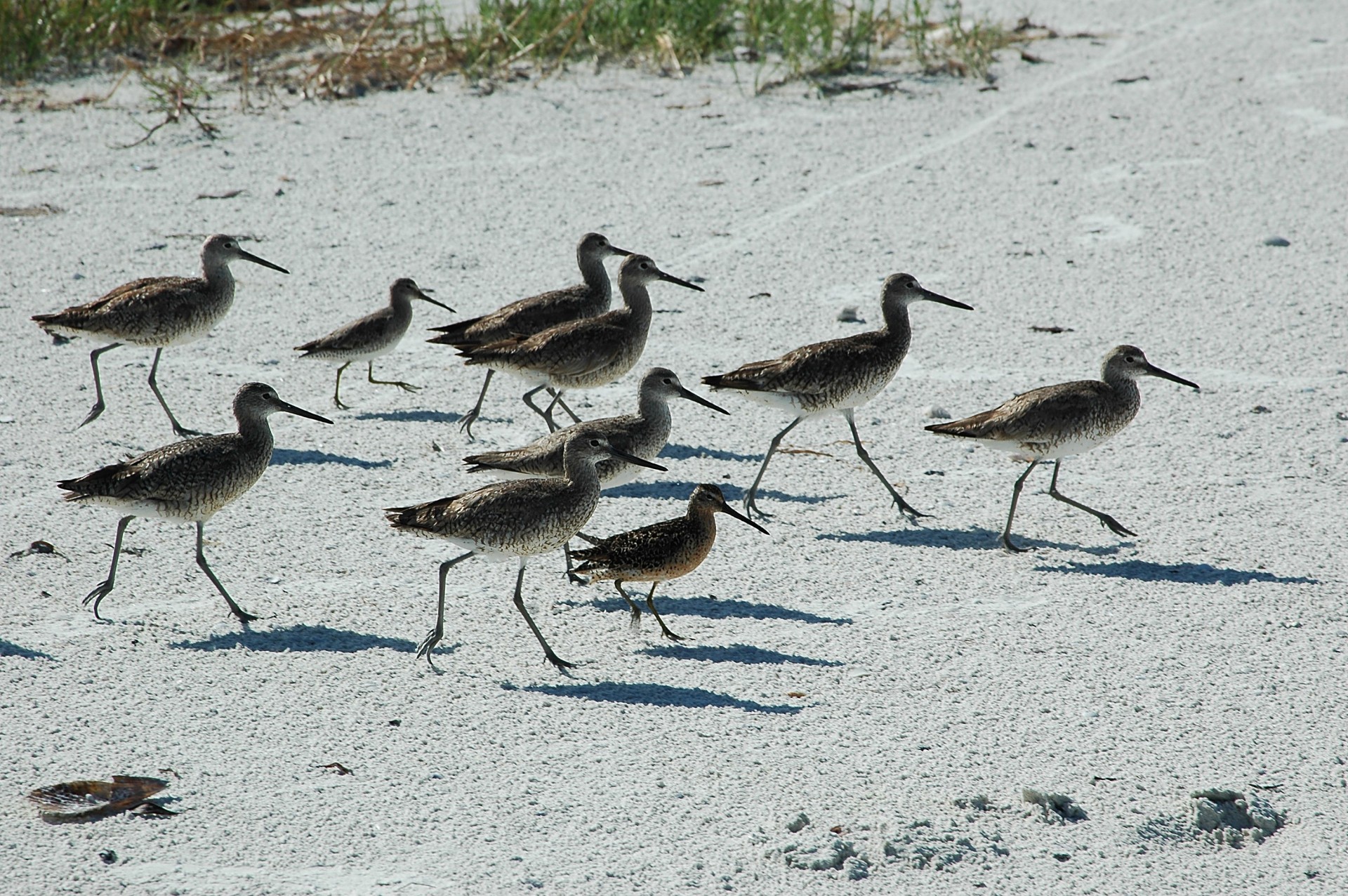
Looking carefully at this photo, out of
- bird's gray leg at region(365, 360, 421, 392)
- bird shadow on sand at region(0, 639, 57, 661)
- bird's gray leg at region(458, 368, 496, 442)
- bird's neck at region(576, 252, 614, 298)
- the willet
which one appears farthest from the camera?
bird's neck at region(576, 252, 614, 298)

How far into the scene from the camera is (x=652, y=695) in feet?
17.5

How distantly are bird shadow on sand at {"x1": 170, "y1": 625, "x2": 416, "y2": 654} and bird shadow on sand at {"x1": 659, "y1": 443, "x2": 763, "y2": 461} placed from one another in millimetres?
2459

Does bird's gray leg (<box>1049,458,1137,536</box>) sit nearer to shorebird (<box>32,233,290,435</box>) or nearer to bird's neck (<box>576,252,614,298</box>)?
bird's neck (<box>576,252,614,298</box>)

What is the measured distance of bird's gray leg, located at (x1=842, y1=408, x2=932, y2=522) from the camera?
23.0ft

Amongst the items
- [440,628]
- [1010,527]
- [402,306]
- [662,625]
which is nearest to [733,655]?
[662,625]

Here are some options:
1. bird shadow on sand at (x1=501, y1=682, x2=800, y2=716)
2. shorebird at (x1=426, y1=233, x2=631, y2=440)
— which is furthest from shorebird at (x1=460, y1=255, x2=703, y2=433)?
bird shadow on sand at (x1=501, y1=682, x2=800, y2=716)

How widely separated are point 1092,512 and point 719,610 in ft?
6.22

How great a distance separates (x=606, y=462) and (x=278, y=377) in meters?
2.94

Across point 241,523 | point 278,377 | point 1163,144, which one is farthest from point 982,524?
point 1163,144

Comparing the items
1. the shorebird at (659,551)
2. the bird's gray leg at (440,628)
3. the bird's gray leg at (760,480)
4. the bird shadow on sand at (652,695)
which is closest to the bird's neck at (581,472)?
the shorebird at (659,551)

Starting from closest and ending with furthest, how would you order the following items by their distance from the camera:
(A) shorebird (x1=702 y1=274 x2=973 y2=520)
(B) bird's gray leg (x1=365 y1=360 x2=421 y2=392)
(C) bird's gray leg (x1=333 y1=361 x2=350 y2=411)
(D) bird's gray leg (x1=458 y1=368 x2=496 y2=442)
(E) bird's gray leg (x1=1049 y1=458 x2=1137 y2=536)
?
(E) bird's gray leg (x1=1049 y1=458 x2=1137 y2=536)
(A) shorebird (x1=702 y1=274 x2=973 y2=520)
(D) bird's gray leg (x1=458 y1=368 x2=496 y2=442)
(C) bird's gray leg (x1=333 y1=361 x2=350 y2=411)
(B) bird's gray leg (x1=365 y1=360 x2=421 y2=392)

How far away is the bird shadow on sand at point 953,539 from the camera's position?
670 cm

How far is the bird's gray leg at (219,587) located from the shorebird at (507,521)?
708mm

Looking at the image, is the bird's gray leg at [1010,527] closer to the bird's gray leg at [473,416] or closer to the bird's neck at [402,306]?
the bird's gray leg at [473,416]
